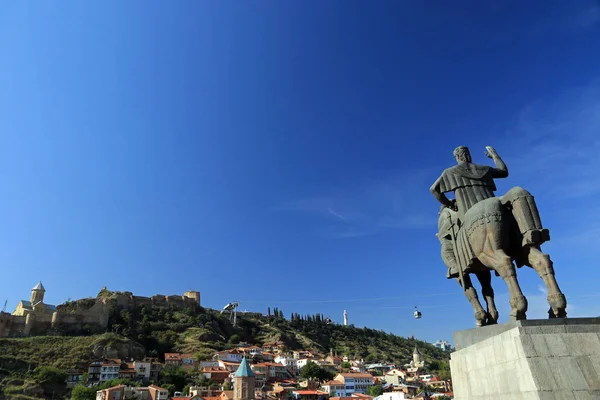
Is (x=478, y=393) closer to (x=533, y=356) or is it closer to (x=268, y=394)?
(x=533, y=356)

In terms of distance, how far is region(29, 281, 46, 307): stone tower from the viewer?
7881 cm

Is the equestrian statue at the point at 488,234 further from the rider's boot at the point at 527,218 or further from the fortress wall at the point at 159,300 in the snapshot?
the fortress wall at the point at 159,300

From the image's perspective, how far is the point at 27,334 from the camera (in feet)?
204

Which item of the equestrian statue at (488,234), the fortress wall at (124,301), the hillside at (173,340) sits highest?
the fortress wall at (124,301)

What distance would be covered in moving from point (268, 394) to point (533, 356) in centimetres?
5078

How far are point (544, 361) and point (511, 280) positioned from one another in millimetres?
1106

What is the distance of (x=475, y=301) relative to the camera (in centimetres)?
573

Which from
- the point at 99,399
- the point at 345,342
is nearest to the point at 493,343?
the point at 99,399

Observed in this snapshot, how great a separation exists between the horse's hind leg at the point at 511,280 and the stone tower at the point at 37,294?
9181 cm

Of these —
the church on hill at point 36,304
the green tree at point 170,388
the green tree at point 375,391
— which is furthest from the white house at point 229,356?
the church on hill at point 36,304

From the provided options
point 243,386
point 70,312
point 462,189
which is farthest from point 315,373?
point 462,189

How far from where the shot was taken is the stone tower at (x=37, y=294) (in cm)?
7881

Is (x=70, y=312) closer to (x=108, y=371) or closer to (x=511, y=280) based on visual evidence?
(x=108, y=371)

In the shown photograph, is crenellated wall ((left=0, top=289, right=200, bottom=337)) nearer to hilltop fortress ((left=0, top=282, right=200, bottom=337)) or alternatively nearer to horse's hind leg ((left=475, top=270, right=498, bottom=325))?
hilltop fortress ((left=0, top=282, right=200, bottom=337))
